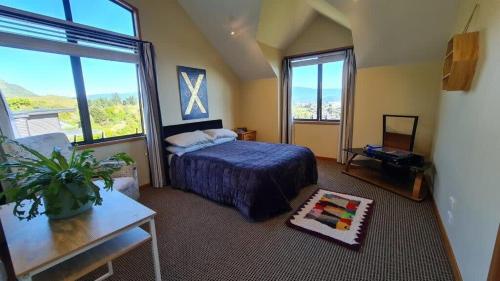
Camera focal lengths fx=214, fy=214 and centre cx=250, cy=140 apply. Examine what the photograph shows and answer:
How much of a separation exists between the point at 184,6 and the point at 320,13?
7.87 feet

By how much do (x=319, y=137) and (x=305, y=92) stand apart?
994 mm

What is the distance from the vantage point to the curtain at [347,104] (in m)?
3.74

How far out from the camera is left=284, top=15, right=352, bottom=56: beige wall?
12.5 ft

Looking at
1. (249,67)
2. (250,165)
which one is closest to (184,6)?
(249,67)

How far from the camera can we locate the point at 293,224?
2.20m

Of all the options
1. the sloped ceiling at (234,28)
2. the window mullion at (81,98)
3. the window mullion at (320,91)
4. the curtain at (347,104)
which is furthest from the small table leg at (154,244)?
the window mullion at (320,91)

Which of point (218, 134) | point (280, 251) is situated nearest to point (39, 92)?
point (218, 134)

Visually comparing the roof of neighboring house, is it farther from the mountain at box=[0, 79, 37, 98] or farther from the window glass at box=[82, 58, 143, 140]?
the window glass at box=[82, 58, 143, 140]

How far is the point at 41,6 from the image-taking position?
89.4 inches

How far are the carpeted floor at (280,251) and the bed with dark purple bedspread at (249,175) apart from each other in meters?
0.18

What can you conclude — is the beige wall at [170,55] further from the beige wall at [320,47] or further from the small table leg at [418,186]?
the small table leg at [418,186]

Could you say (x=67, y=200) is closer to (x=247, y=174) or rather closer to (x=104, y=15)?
(x=247, y=174)

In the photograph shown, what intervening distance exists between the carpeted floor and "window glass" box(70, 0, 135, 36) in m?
2.50

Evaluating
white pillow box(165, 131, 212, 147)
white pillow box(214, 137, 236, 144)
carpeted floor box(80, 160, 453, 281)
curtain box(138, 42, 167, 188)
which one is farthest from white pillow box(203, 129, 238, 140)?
carpeted floor box(80, 160, 453, 281)
